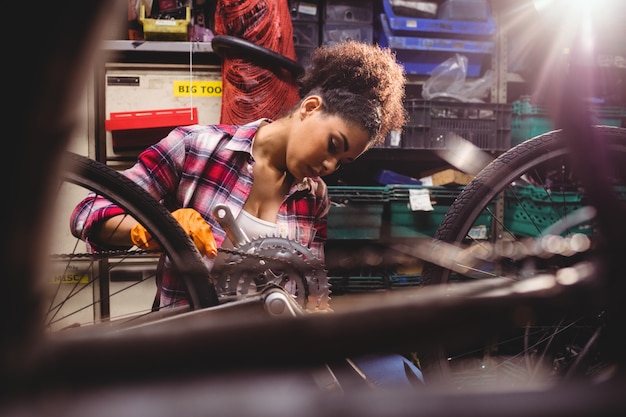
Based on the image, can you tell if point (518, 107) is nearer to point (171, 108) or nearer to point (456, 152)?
point (456, 152)

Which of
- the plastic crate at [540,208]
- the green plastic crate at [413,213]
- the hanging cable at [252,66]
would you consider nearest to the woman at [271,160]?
the hanging cable at [252,66]

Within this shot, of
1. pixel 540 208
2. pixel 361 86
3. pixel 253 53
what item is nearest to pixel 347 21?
pixel 253 53

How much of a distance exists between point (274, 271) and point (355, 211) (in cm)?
102

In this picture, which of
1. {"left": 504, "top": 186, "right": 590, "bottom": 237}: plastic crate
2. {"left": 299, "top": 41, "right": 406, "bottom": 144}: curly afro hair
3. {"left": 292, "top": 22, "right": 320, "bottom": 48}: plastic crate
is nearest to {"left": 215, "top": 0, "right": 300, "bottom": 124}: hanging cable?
{"left": 292, "top": 22, "right": 320, "bottom": 48}: plastic crate

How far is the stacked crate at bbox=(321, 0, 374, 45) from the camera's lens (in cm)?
201

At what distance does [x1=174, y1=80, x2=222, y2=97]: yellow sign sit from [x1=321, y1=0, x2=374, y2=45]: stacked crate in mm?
537

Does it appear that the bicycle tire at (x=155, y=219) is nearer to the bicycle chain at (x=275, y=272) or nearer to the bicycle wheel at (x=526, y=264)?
the bicycle chain at (x=275, y=272)

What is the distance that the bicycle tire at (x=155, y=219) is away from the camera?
2.43ft

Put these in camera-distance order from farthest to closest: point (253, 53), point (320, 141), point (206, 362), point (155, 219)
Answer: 1. point (253, 53)
2. point (320, 141)
3. point (155, 219)
4. point (206, 362)

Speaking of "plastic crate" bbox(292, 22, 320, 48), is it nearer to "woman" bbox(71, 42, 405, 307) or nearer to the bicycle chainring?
"woman" bbox(71, 42, 405, 307)

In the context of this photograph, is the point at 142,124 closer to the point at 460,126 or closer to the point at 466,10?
the point at 460,126

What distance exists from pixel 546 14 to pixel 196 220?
186cm

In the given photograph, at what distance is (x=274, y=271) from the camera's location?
92 centimetres

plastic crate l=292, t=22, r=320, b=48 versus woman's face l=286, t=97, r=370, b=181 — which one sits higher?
plastic crate l=292, t=22, r=320, b=48
